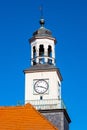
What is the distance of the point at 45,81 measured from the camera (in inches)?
2360

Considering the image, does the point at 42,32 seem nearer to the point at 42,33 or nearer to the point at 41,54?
the point at 42,33

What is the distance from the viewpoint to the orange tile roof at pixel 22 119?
5056 cm

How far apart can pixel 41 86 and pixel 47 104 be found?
6.84 feet

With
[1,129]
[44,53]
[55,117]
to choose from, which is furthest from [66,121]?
[1,129]

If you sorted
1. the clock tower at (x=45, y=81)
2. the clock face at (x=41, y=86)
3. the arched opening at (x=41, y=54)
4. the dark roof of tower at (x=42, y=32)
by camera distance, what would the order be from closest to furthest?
the clock tower at (x=45, y=81) → the clock face at (x=41, y=86) → the arched opening at (x=41, y=54) → the dark roof of tower at (x=42, y=32)

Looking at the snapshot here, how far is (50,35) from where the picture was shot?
62531mm

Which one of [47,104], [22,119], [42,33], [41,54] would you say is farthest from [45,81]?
[22,119]

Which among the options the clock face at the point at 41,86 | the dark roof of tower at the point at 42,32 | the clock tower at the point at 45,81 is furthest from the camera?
the dark roof of tower at the point at 42,32

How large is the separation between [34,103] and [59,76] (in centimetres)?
460

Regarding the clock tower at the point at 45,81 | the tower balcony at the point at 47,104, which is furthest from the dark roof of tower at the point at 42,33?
the tower balcony at the point at 47,104

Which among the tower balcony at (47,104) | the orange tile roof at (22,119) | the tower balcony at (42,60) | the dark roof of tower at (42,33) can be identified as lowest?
the orange tile roof at (22,119)

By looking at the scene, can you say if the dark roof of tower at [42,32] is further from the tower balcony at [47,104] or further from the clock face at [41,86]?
the tower balcony at [47,104]

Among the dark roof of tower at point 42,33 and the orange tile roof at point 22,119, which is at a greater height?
the dark roof of tower at point 42,33

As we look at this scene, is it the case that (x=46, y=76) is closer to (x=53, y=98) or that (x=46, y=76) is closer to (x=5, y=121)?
(x=53, y=98)
